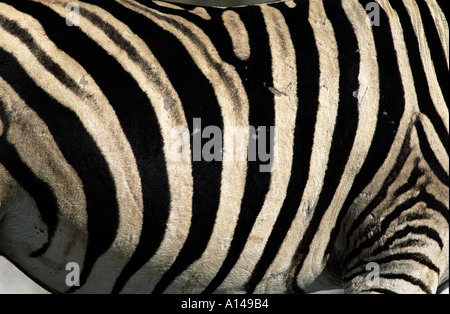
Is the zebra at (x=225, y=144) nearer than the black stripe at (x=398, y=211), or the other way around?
the zebra at (x=225, y=144)

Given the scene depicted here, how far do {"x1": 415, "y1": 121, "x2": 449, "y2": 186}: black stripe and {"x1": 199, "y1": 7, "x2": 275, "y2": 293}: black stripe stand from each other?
0.28 metres

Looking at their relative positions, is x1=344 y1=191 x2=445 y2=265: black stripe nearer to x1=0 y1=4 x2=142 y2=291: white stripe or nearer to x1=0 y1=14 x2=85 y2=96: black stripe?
x1=0 y1=4 x2=142 y2=291: white stripe

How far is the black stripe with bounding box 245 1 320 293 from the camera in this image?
1.10 metres

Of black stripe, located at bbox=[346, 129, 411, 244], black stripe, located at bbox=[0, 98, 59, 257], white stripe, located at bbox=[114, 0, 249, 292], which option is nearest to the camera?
black stripe, located at bbox=[0, 98, 59, 257]

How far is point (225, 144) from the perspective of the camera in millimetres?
1052

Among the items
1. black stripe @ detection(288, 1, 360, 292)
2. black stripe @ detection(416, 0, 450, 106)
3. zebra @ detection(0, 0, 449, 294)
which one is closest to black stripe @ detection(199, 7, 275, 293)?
zebra @ detection(0, 0, 449, 294)

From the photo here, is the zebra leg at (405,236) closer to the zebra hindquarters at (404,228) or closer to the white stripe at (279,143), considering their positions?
the zebra hindquarters at (404,228)

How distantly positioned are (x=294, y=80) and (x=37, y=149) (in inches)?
17.0

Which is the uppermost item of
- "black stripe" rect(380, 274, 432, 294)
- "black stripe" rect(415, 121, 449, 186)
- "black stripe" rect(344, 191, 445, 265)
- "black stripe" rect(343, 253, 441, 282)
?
"black stripe" rect(415, 121, 449, 186)

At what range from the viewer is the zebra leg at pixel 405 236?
3.85 feet

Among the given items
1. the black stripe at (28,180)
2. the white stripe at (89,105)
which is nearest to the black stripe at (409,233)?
the white stripe at (89,105)

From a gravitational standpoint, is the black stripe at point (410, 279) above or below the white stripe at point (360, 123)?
below
